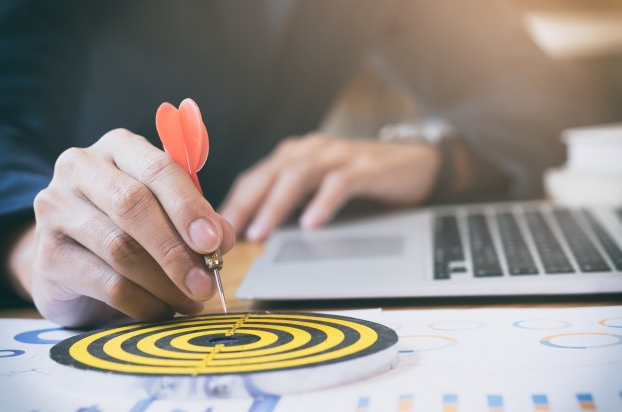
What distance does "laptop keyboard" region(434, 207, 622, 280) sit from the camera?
565 millimetres

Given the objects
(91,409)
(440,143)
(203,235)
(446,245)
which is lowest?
(91,409)

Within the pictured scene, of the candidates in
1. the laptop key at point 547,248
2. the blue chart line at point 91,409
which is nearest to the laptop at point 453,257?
the laptop key at point 547,248

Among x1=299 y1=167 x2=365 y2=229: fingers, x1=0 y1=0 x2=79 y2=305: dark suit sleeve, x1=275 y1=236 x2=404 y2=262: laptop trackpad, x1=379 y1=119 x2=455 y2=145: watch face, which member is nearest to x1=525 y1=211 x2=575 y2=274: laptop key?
x1=275 y1=236 x2=404 y2=262: laptop trackpad

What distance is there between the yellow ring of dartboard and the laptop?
0.10m

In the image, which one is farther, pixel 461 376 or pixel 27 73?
pixel 27 73

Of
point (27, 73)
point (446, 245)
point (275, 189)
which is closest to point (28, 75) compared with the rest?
point (27, 73)

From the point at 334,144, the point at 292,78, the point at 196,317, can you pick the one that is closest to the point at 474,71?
the point at 292,78

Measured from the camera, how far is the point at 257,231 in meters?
0.88

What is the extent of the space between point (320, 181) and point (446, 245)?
303mm

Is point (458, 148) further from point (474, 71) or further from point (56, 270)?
point (56, 270)

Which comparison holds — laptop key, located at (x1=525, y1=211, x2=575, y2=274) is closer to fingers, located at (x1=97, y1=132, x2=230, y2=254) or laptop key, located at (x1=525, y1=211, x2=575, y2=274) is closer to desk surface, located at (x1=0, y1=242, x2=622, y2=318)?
desk surface, located at (x1=0, y1=242, x2=622, y2=318)

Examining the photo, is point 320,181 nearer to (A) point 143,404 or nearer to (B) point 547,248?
(B) point 547,248

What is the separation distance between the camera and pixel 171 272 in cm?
45

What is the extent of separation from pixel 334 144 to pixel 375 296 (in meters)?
0.47
